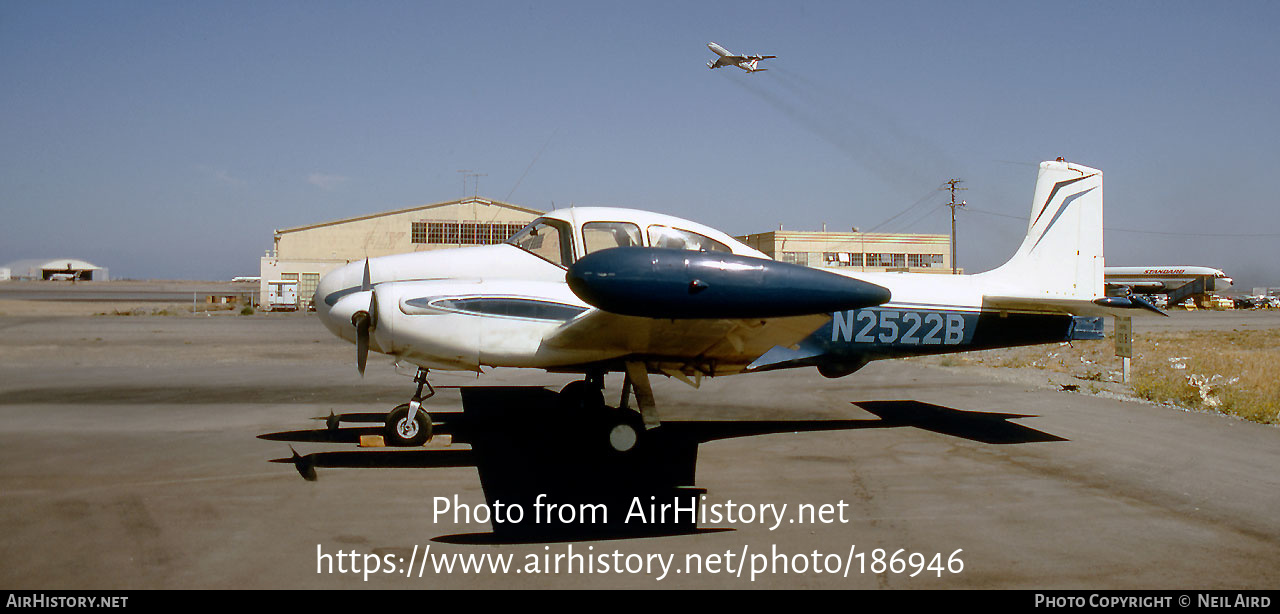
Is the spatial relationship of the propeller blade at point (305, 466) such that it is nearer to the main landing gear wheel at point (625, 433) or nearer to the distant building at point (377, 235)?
the main landing gear wheel at point (625, 433)

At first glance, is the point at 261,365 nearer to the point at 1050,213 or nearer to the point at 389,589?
the point at 389,589

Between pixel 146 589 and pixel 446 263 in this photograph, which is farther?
pixel 446 263

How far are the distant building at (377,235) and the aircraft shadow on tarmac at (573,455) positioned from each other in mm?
35312

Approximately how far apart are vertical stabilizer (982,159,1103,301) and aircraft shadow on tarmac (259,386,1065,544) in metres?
1.87

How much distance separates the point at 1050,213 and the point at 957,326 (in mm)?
2191

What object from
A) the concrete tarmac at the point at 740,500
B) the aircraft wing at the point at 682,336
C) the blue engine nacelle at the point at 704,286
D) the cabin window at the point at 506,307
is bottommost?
the concrete tarmac at the point at 740,500

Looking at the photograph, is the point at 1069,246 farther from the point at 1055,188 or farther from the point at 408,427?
the point at 408,427

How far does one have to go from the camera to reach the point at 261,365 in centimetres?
1537

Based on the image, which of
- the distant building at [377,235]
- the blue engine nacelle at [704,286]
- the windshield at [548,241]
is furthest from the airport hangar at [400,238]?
the blue engine nacelle at [704,286]

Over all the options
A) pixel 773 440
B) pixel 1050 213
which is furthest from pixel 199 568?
pixel 1050 213

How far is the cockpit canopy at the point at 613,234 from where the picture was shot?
7.21m

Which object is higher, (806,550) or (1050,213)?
(1050,213)

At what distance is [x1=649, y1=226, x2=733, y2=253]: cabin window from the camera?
7254mm

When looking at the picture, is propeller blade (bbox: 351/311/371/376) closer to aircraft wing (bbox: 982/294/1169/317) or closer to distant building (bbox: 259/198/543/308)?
aircraft wing (bbox: 982/294/1169/317)
